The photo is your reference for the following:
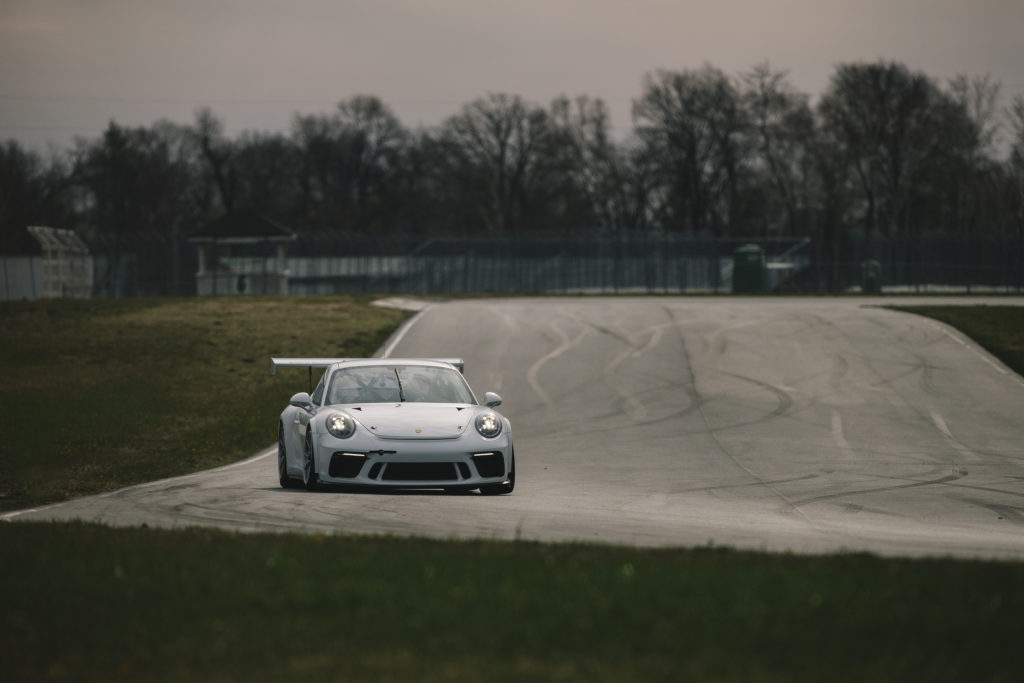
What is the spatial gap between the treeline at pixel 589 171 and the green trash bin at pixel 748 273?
20655 mm

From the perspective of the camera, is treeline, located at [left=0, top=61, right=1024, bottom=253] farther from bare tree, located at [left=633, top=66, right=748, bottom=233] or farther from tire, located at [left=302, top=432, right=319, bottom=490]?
tire, located at [left=302, top=432, right=319, bottom=490]

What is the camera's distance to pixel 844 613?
246 inches

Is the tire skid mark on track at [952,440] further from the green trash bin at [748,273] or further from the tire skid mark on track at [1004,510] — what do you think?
the green trash bin at [748,273]

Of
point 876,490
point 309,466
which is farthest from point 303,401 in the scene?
point 876,490

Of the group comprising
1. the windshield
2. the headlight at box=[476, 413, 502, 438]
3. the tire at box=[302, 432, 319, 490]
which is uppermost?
the windshield

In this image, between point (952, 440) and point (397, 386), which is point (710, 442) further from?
point (397, 386)

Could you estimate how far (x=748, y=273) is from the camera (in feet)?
199

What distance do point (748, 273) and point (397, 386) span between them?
48103mm

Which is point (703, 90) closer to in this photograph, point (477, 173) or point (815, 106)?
point (815, 106)

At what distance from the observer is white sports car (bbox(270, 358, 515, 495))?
41.1ft

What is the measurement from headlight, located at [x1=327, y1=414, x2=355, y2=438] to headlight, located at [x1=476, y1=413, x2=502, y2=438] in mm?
1220

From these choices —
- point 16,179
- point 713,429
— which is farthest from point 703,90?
point 713,429

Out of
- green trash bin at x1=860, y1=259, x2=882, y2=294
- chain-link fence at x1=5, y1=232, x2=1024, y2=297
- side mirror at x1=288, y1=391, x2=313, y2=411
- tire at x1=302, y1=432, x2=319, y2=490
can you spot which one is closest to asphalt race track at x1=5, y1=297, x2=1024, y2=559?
tire at x1=302, y1=432, x2=319, y2=490

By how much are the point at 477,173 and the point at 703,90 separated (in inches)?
681
